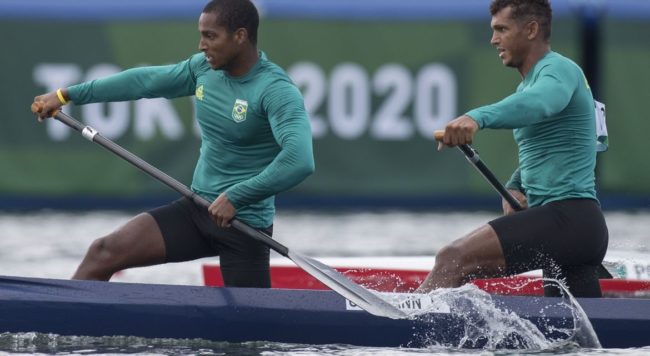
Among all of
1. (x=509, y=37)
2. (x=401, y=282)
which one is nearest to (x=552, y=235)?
(x=509, y=37)

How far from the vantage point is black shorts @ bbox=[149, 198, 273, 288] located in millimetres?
8445

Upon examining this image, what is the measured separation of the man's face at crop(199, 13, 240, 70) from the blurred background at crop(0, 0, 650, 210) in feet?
21.7

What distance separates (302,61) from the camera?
1520 cm

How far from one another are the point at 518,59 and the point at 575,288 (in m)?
1.17

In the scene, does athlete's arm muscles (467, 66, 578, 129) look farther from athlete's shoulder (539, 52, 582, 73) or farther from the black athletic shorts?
the black athletic shorts

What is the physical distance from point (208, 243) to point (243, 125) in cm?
67

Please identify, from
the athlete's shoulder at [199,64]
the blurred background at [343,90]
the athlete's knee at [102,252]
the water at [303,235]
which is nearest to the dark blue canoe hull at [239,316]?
the athlete's knee at [102,252]

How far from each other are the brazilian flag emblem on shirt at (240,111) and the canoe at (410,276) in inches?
91.6

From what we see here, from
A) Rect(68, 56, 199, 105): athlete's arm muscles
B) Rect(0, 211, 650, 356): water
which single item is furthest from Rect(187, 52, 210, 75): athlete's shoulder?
Rect(0, 211, 650, 356): water

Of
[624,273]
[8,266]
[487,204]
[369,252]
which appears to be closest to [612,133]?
[487,204]

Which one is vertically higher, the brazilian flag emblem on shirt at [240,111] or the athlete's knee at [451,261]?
the brazilian flag emblem on shirt at [240,111]

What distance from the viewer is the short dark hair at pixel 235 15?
8328 millimetres

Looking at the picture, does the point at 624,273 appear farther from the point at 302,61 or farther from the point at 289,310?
the point at 302,61

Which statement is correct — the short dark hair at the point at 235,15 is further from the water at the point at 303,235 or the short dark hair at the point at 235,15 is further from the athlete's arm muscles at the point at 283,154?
the water at the point at 303,235
